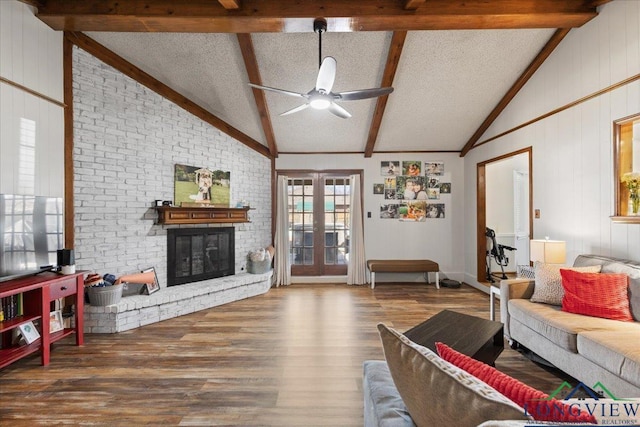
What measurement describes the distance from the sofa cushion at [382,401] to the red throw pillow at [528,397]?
0.81 feet

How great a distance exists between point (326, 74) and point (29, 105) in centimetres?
293

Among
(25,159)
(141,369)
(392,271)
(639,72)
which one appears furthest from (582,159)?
(25,159)

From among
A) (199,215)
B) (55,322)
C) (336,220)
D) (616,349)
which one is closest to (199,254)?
(199,215)

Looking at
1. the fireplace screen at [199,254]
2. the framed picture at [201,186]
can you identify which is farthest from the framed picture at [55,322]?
the framed picture at [201,186]

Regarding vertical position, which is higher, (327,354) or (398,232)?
(398,232)

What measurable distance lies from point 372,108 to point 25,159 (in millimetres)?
4231

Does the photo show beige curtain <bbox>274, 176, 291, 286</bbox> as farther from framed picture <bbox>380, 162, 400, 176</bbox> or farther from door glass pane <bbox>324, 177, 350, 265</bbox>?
framed picture <bbox>380, 162, 400, 176</bbox>

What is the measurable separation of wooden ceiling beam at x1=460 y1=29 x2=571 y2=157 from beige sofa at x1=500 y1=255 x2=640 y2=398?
7.98ft

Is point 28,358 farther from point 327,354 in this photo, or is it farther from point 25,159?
point 327,354

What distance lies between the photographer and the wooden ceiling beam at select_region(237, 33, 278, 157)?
3.53 m

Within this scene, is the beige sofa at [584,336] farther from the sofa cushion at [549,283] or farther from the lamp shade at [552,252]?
the lamp shade at [552,252]

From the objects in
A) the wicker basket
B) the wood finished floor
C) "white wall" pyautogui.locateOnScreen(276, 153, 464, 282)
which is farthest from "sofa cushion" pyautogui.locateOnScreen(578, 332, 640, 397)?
the wicker basket

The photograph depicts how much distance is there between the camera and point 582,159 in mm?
3303

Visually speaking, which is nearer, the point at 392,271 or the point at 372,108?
the point at 372,108
